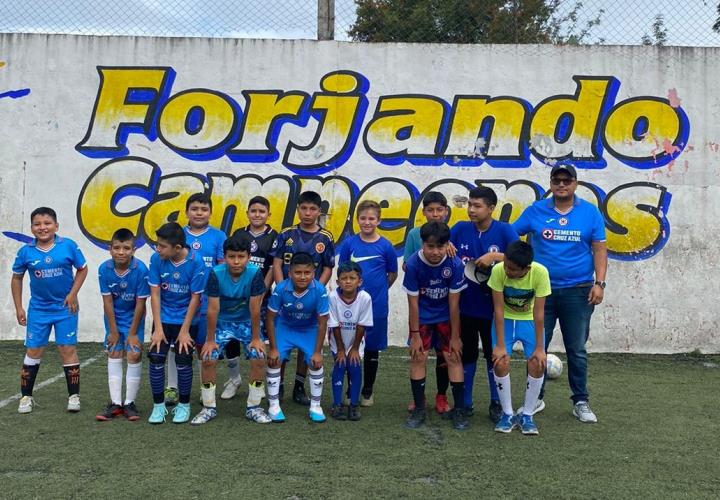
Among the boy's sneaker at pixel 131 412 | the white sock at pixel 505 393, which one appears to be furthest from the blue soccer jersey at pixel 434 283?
the boy's sneaker at pixel 131 412

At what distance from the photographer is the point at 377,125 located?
25.1 feet

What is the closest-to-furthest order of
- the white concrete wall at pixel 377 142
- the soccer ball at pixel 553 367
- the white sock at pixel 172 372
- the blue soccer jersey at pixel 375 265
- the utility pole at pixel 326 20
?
the white sock at pixel 172 372, the blue soccer jersey at pixel 375 265, the soccer ball at pixel 553 367, the white concrete wall at pixel 377 142, the utility pole at pixel 326 20

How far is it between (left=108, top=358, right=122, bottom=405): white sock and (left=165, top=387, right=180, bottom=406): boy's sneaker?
0.43 meters

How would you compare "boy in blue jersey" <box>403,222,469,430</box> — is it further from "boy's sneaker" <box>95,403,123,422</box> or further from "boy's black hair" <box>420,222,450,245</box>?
"boy's sneaker" <box>95,403,123,422</box>

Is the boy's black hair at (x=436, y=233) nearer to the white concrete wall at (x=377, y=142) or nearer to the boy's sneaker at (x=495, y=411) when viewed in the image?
the boy's sneaker at (x=495, y=411)

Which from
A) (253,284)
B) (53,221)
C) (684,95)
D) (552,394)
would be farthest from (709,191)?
(53,221)

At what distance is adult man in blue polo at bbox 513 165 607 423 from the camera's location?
4848 millimetres

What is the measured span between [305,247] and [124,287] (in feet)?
4.37

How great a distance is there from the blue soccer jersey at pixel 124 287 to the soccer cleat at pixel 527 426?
2707 mm

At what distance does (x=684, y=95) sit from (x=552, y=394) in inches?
160

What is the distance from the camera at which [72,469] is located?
3.69m

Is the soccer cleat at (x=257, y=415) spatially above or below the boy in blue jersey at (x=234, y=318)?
below

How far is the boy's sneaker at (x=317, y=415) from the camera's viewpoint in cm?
472

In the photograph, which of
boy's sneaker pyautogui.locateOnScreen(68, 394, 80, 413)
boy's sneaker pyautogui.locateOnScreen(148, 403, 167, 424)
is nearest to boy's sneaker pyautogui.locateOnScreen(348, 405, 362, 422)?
boy's sneaker pyautogui.locateOnScreen(148, 403, 167, 424)
